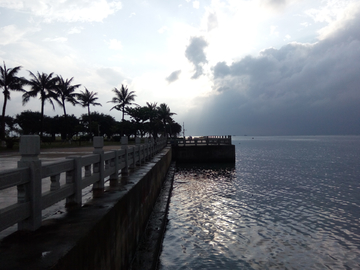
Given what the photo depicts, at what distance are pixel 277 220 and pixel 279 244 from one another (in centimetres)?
289

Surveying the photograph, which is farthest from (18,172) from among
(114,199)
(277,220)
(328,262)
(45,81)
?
(45,81)

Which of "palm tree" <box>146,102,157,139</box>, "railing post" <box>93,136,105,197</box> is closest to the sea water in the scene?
"railing post" <box>93,136,105,197</box>

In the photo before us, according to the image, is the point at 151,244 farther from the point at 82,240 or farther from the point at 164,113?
the point at 164,113

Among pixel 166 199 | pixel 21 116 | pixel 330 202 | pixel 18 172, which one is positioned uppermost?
pixel 21 116

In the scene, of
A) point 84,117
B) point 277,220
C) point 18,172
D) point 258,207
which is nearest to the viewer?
point 18,172

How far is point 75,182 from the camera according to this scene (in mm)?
5078

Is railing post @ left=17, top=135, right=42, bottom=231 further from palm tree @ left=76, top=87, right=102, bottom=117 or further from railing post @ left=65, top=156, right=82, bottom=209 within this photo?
palm tree @ left=76, top=87, right=102, bottom=117

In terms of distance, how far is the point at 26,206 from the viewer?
3512mm

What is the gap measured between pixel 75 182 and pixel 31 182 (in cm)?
155

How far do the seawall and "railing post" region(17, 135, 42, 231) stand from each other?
0.50ft

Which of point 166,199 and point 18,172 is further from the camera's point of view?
point 166,199

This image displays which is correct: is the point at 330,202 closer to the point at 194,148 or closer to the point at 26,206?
the point at 26,206

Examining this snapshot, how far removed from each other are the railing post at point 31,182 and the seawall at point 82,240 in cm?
15

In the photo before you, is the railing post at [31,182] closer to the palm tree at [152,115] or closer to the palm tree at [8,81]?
the palm tree at [8,81]
